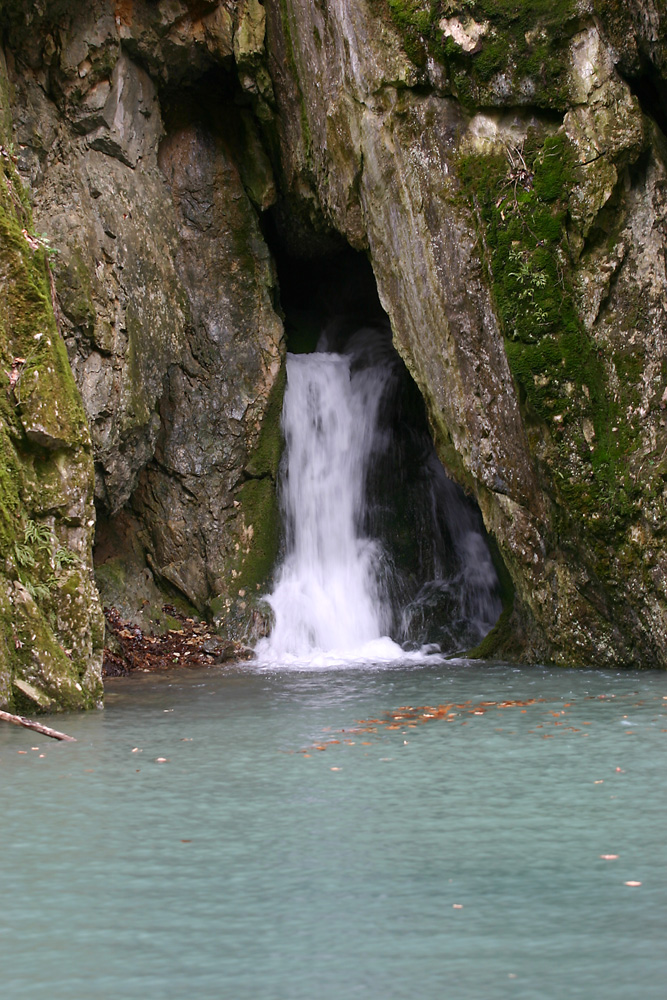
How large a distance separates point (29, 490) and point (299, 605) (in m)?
5.93

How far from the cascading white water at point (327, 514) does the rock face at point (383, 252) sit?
576mm

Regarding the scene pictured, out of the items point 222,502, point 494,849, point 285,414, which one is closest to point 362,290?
point 285,414

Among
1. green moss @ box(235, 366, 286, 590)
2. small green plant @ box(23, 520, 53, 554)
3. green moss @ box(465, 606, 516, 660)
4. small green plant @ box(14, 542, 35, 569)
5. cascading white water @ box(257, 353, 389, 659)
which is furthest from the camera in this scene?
green moss @ box(235, 366, 286, 590)

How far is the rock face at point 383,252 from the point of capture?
9.85 meters

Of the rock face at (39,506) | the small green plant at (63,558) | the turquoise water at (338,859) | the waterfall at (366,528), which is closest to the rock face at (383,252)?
the rock face at (39,506)

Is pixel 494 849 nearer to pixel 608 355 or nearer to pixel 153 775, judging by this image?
pixel 153 775

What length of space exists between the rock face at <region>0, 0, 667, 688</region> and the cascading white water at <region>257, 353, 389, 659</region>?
58 centimetres

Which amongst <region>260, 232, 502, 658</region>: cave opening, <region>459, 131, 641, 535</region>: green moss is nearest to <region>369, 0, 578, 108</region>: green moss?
<region>459, 131, 641, 535</region>: green moss

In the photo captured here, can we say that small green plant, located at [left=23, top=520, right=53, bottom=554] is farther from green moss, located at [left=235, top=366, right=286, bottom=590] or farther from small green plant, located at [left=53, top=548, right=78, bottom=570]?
green moss, located at [left=235, top=366, right=286, bottom=590]

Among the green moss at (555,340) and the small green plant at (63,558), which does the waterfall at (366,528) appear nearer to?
the green moss at (555,340)

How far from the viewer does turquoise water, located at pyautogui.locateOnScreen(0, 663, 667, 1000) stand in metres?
3.11

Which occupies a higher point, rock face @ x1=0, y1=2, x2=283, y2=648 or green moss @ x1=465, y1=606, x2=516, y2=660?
rock face @ x1=0, y1=2, x2=283, y2=648

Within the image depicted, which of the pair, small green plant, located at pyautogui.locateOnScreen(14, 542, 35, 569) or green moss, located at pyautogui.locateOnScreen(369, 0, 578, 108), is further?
green moss, located at pyautogui.locateOnScreen(369, 0, 578, 108)

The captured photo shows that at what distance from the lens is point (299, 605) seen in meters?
13.7
